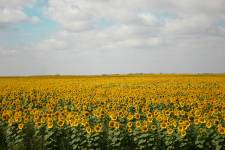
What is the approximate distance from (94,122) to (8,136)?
2611 mm

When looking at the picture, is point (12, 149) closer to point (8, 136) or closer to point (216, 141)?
point (8, 136)

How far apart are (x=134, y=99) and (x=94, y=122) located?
19.1ft

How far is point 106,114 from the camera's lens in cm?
1273

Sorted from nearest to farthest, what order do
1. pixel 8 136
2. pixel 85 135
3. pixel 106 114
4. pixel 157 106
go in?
pixel 85 135, pixel 8 136, pixel 106 114, pixel 157 106

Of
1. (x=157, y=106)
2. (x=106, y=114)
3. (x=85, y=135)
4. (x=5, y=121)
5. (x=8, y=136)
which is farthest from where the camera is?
(x=157, y=106)

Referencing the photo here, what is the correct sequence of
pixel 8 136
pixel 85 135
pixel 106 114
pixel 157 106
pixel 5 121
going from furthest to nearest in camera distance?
pixel 157 106 → pixel 106 114 → pixel 5 121 → pixel 8 136 → pixel 85 135

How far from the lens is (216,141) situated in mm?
9250

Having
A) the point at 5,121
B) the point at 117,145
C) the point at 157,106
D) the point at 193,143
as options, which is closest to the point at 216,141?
the point at 193,143

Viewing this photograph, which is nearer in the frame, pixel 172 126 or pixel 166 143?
pixel 166 143

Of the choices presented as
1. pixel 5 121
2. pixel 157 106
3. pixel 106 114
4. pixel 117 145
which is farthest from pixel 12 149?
pixel 157 106

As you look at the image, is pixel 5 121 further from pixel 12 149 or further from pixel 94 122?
pixel 94 122

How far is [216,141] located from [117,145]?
7.57ft

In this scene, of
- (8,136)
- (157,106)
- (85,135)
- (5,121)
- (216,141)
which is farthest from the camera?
(157,106)

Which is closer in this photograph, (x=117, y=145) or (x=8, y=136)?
(x=117, y=145)
